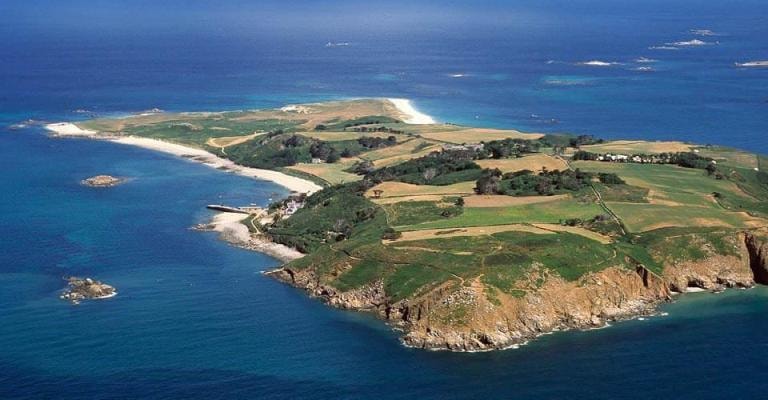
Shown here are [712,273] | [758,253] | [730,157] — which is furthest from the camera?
[730,157]

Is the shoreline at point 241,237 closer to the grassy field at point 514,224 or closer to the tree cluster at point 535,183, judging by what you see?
the grassy field at point 514,224

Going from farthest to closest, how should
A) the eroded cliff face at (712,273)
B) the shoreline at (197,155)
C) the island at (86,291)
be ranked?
the shoreline at (197,155)
the eroded cliff face at (712,273)
the island at (86,291)

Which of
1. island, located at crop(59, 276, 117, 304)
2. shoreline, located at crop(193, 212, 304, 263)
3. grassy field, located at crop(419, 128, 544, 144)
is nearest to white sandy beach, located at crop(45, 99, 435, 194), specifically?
shoreline, located at crop(193, 212, 304, 263)

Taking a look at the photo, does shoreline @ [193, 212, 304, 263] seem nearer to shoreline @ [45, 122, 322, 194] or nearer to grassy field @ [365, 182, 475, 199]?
grassy field @ [365, 182, 475, 199]

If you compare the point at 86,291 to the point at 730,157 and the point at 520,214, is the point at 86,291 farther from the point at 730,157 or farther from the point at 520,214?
the point at 730,157

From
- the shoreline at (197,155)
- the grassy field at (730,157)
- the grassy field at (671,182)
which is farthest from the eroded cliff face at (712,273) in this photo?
the shoreline at (197,155)

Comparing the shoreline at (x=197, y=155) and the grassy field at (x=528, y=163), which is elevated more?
the grassy field at (x=528, y=163)

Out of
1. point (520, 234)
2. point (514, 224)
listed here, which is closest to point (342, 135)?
point (514, 224)
